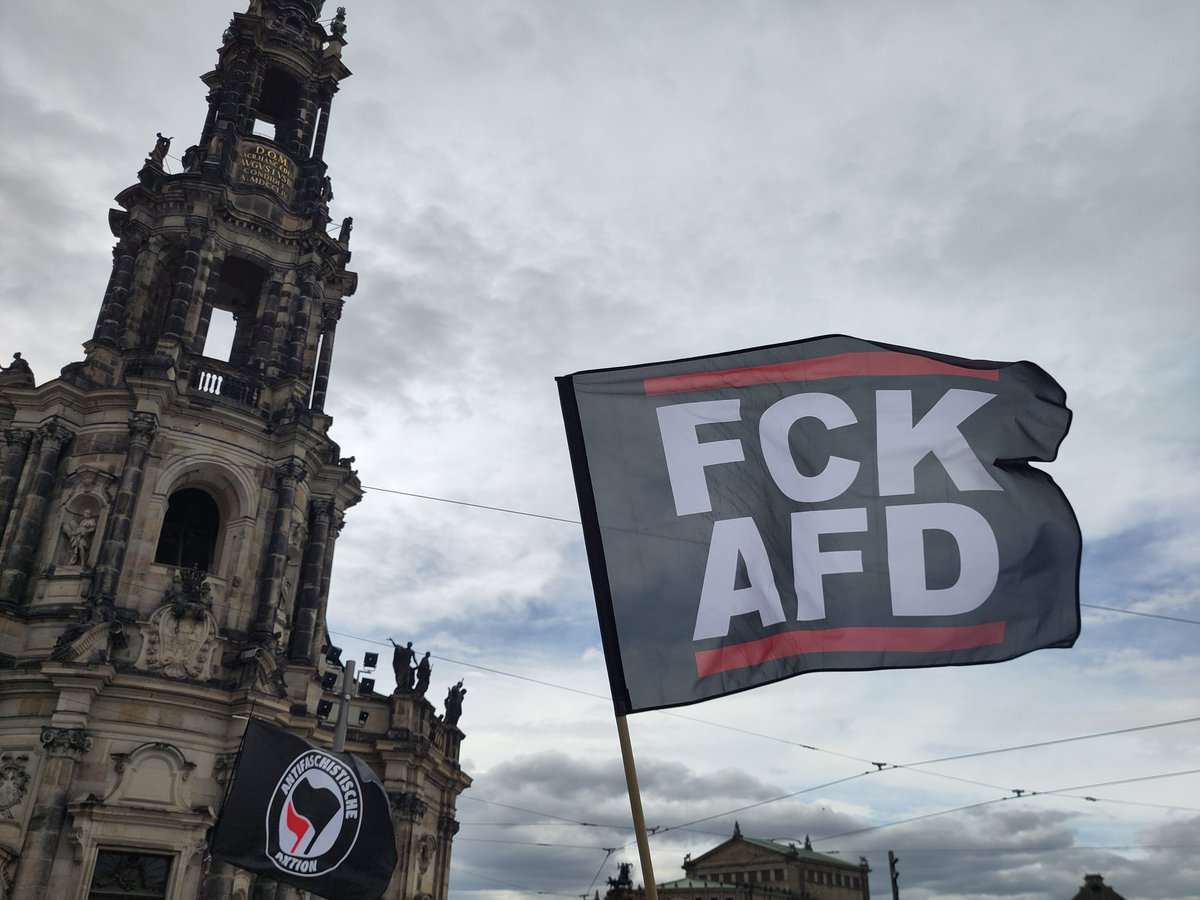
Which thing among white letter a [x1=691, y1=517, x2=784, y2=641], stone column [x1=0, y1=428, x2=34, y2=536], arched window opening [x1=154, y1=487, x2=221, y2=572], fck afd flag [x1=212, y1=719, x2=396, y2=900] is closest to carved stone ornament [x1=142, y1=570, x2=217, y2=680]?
arched window opening [x1=154, y1=487, x2=221, y2=572]

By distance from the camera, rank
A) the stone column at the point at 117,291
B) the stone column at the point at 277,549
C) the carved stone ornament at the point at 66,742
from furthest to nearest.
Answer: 1. the stone column at the point at 117,291
2. the stone column at the point at 277,549
3. the carved stone ornament at the point at 66,742

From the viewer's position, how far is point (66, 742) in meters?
29.9

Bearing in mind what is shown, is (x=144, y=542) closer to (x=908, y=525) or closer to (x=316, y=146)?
(x=316, y=146)

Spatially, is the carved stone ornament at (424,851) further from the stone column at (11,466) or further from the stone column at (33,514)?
the stone column at (11,466)

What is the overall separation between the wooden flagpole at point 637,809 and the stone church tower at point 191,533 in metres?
27.0

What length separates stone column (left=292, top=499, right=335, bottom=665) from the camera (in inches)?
1479

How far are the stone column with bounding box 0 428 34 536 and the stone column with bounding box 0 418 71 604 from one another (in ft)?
1.56

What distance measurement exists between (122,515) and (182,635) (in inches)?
182

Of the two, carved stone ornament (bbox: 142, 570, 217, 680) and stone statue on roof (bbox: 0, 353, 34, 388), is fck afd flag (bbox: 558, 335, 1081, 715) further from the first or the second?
stone statue on roof (bbox: 0, 353, 34, 388)

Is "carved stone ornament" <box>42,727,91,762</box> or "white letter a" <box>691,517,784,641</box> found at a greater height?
"carved stone ornament" <box>42,727,91,762</box>

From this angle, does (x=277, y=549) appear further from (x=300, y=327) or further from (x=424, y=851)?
(x=424, y=851)

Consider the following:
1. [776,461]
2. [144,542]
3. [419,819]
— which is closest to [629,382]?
[776,461]

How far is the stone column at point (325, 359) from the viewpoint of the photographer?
4144 centimetres

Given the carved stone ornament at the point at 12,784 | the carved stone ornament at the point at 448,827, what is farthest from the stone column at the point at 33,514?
the carved stone ornament at the point at 448,827
